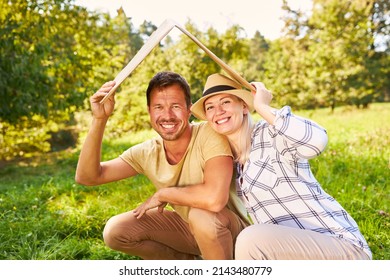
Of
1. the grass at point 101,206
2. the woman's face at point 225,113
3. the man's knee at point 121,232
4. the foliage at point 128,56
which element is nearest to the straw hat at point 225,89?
the woman's face at point 225,113

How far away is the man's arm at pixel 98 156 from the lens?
228 cm

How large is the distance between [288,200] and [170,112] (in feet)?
2.71

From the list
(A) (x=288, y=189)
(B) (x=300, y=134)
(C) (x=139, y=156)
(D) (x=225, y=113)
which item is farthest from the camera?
(C) (x=139, y=156)

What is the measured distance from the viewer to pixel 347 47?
44.2ft

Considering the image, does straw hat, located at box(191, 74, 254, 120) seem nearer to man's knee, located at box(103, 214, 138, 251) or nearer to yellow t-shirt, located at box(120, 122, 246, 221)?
yellow t-shirt, located at box(120, 122, 246, 221)

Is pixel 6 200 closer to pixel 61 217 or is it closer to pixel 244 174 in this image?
pixel 61 217

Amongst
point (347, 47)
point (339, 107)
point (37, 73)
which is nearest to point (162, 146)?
point (37, 73)

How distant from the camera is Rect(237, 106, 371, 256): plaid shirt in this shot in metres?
1.98

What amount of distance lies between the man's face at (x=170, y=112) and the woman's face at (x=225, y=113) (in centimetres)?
21

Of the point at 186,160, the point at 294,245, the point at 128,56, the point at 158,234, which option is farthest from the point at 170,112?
the point at 128,56

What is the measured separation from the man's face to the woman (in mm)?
454

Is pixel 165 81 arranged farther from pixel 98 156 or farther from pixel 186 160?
pixel 98 156

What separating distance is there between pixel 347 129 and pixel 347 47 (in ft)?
21.3

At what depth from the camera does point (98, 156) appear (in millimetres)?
2439
